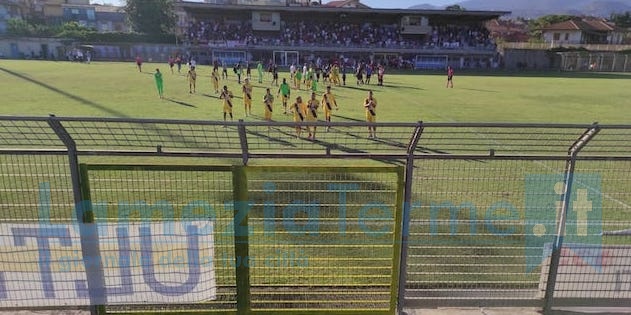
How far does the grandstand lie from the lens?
55031mm

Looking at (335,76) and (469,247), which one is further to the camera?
(335,76)

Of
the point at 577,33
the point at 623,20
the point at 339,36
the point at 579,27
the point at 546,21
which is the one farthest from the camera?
the point at 623,20

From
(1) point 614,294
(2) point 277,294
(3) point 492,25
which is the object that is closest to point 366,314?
(2) point 277,294

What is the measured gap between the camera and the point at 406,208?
3947 millimetres

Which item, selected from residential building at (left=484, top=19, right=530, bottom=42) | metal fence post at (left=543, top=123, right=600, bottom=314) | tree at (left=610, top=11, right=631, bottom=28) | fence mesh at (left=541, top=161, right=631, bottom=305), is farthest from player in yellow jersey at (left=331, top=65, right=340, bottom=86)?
tree at (left=610, top=11, right=631, bottom=28)

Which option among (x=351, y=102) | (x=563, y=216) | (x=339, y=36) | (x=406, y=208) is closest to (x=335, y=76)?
(x=351, y=102)

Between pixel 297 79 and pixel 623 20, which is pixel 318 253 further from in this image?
pixel 623 20

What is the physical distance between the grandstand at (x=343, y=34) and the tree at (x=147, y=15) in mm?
13012

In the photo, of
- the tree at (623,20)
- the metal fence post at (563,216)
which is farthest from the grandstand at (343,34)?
the tree at (623,20)

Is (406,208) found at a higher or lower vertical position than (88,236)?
higher

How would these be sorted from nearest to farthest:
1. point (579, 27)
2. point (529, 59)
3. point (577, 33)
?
point (529, 59), point (579, 27), point (577, 33)

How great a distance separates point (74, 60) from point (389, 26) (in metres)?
39.0

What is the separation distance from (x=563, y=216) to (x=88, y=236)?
4070 millimetres

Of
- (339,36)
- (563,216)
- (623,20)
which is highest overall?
(623,20)
